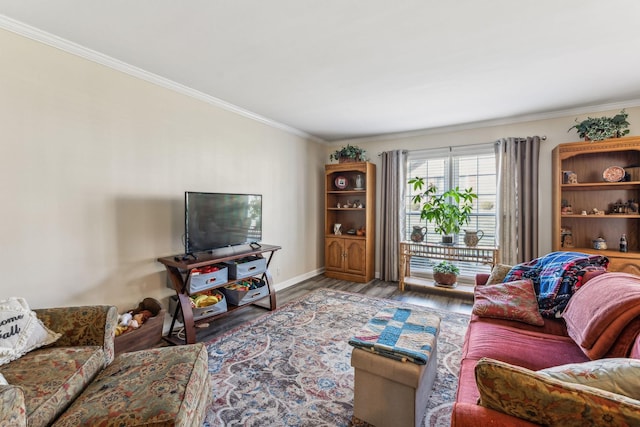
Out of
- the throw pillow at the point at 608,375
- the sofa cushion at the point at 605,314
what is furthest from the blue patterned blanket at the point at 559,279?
the throw pillow at the point at 608,375

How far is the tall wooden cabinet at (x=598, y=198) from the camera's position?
3070 mm

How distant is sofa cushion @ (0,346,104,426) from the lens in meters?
1.16

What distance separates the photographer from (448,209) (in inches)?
157

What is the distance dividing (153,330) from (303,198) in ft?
→ 9.72

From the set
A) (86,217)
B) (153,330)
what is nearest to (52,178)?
(86,217)

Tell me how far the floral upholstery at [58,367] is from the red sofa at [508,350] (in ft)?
4.92

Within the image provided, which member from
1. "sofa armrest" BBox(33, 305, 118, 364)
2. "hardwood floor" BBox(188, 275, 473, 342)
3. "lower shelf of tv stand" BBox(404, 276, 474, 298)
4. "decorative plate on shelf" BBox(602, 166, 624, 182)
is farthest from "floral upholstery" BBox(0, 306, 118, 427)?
"decorative plate on shelf" BBox(602, 166, 624, 182)

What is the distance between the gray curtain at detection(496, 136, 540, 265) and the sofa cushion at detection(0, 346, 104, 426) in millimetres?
4411

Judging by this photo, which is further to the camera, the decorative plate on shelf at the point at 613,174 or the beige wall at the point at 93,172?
the decorative plate on shelf at the point at 613,174

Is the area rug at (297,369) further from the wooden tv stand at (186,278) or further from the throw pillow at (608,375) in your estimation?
the throw pillow at (608,375)

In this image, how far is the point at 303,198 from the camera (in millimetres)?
4758

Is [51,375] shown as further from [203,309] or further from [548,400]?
[548,400]

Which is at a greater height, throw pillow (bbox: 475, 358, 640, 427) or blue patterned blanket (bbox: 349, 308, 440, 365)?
throw pillow (bbox: 475, 358, 640, 427)

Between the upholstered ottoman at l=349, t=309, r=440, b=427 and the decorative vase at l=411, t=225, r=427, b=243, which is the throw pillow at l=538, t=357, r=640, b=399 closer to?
the upholstered ottoman at l=349, t=309, r=440, b=427
